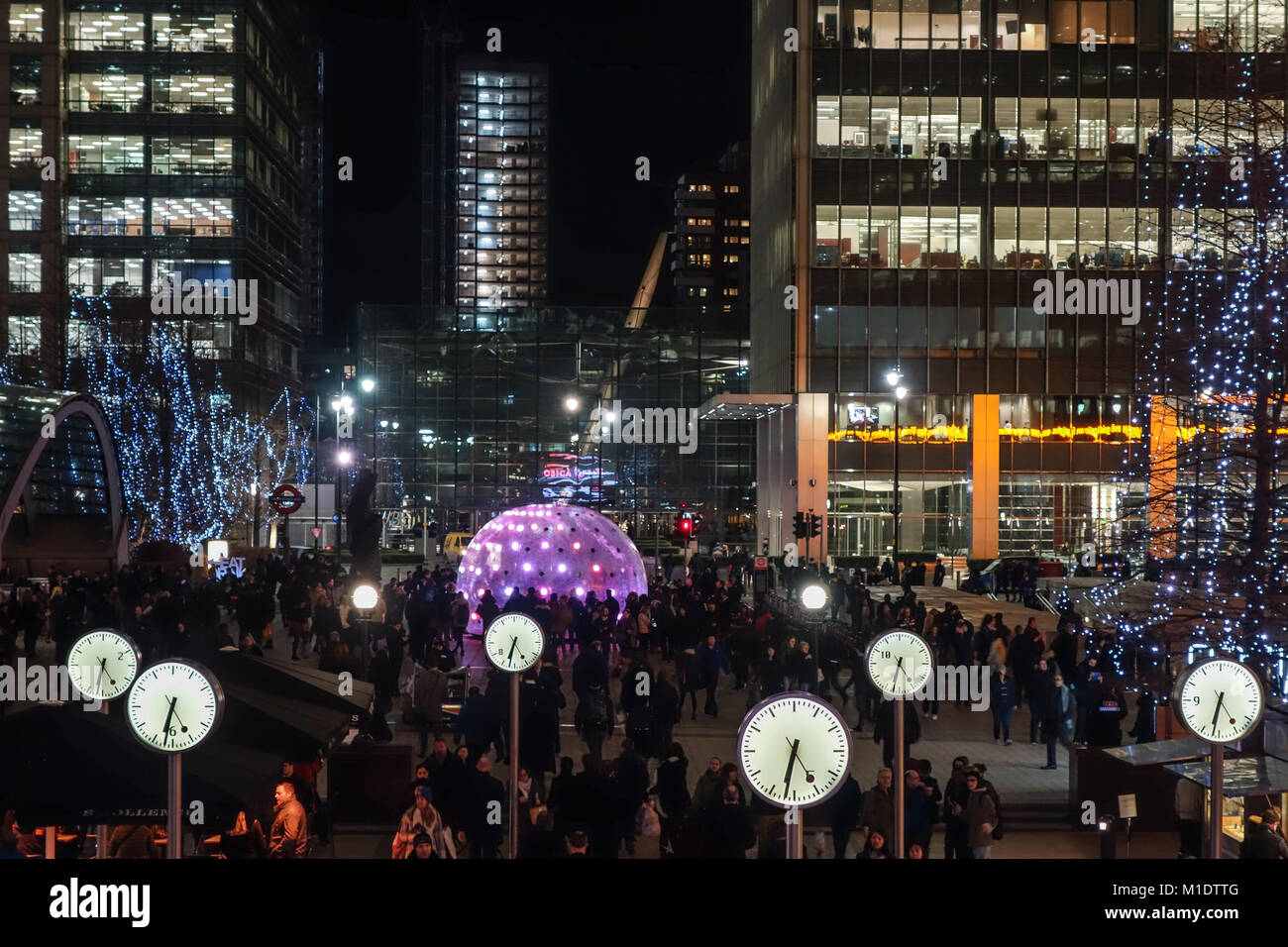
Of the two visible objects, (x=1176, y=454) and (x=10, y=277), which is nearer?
(x=1176, y=454)

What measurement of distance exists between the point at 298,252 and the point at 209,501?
152 ft

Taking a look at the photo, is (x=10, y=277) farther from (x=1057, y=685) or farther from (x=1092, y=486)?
(x=1057, y=685)

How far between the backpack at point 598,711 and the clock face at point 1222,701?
810 cm

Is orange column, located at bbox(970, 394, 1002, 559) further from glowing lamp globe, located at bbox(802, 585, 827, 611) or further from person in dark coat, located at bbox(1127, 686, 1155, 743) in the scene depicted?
person in dark coat, located at bbox(1127, 686, 1155, 743)

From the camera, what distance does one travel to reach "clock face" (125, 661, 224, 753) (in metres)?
6.82

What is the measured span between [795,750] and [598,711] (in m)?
9.47

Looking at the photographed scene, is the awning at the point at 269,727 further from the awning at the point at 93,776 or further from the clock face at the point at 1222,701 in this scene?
the clock face at the point at 1222,701

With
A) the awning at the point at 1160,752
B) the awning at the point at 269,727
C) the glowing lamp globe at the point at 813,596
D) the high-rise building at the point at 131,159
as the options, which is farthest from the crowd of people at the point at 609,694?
the high-rise building at the point at 131,159

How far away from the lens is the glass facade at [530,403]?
60.4 m

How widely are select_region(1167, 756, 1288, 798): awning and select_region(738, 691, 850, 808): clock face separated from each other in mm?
4821

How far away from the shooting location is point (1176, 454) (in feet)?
49.6

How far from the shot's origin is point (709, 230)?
186m

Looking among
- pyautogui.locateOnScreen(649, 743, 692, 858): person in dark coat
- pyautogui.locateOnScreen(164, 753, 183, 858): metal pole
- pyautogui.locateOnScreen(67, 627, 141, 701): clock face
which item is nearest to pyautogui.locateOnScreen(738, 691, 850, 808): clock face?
pyautogui.locateOnScreen(164, 753, 183, 858): metal pole
